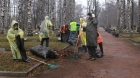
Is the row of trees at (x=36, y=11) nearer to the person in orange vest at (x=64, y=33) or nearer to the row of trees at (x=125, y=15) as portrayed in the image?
the person in orange vest at (x=64, y=33)

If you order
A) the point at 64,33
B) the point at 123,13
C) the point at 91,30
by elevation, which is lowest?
the point at 64,33

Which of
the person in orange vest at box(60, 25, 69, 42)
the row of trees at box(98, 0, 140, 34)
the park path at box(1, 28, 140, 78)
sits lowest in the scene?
the park path at box(1, 28, 140, 78)

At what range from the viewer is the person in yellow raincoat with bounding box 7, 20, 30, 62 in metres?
9.45

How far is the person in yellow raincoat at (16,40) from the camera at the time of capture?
31.0 feet

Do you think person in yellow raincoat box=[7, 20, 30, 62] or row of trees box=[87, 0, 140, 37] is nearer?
person in yellow raincoat box=[7, 20, 30, 62]

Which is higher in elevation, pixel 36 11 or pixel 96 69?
pixel 36 11

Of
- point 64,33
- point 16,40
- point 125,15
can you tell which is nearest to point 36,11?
point 125,15

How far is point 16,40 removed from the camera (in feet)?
31.3

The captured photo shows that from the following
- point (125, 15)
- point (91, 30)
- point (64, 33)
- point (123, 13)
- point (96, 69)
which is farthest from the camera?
point (125, 15)

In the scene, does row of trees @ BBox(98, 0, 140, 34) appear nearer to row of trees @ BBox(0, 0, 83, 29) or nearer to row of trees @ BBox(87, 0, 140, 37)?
row of trees @ BBox(87, 0, 140, 37)

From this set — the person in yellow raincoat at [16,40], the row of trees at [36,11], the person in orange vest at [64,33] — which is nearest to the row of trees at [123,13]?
the row of trees at [36,11]

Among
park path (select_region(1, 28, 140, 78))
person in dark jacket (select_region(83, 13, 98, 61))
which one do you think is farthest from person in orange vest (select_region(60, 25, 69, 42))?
person in dark jacket (select_region(83, 13, 98, 61))

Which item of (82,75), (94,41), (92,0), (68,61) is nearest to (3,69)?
(82,75)

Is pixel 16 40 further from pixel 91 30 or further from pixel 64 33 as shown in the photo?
pixel 64 33
